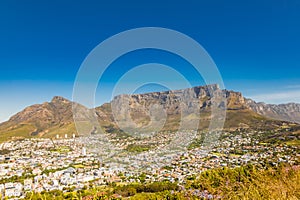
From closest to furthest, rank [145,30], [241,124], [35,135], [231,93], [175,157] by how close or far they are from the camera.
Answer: [145,30], [175,157], [241,124], [35,135], [231,93]

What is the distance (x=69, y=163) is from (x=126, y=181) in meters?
17.4

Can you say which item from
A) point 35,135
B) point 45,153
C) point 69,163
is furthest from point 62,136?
point 69,163

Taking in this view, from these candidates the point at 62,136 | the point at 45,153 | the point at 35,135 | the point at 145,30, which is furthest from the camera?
Result: the point at 35,135

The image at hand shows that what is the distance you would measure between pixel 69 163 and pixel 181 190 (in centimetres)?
3238

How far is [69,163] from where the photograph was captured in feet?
106

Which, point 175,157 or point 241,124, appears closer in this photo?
point 175,157

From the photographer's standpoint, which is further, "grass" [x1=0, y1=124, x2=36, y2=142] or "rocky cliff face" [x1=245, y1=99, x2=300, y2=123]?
"rocky cliff face" [x1=245, y1=99, x2=300, y2=123]

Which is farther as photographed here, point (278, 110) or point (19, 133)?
point (278, 110)

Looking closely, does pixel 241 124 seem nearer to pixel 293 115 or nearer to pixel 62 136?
pixel 62 136

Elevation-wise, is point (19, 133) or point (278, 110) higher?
point (278, 110)

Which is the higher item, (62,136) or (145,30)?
(145,30)

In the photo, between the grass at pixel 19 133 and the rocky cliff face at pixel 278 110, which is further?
the rocky cliff face at pixel 278 110

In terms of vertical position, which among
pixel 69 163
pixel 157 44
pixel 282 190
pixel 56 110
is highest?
pixel 56 110

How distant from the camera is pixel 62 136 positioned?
6375 centimetres
